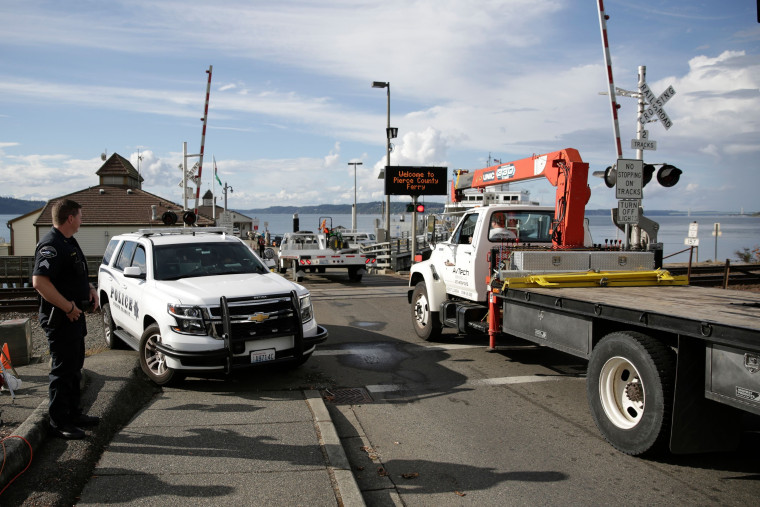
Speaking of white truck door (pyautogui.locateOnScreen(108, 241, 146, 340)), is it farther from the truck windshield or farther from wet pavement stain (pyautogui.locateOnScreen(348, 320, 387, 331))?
the truck windshield

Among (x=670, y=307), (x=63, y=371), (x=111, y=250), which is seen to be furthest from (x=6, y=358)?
(x=670, y=307)

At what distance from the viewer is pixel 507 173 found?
10555 millimetres

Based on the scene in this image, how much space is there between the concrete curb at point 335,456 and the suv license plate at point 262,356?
0.66 meters

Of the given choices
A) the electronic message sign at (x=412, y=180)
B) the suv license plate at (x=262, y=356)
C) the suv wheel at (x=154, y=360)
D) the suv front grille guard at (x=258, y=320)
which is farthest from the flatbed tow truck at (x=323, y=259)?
the suv license plate at (x=262, y=356)

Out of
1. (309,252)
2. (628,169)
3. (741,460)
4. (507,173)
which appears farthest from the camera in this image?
(309,252)

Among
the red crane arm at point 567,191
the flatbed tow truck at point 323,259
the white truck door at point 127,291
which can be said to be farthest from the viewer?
the flatbed tow truck at point 323,259

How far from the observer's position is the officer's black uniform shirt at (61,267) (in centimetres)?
474

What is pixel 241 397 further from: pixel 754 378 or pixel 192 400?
pixel 754 378

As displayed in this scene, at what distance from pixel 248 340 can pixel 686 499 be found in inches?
171

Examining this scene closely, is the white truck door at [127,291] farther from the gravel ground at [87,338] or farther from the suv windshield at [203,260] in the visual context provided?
the gravel ground at [87,338]

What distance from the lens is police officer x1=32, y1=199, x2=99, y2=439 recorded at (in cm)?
473

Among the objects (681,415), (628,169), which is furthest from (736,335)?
(628,169)

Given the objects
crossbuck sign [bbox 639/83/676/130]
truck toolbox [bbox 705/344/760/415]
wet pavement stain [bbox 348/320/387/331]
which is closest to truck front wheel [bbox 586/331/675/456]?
truck toolbox [bbox 705/344/760/415]

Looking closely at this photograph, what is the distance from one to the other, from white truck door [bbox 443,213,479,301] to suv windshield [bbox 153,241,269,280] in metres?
3.02
